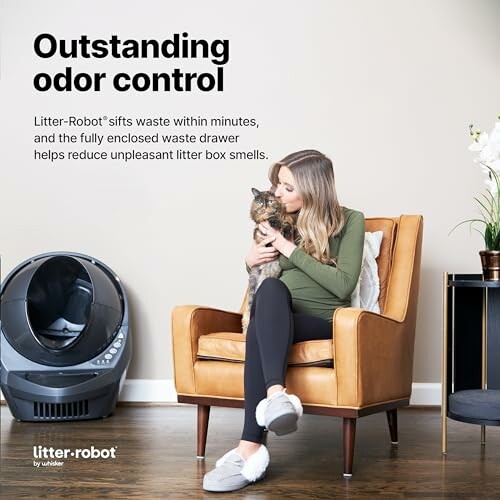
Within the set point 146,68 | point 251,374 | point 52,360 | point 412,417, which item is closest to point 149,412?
point 52,360

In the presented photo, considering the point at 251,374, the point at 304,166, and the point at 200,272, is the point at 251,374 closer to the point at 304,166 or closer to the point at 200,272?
the point at 304,166

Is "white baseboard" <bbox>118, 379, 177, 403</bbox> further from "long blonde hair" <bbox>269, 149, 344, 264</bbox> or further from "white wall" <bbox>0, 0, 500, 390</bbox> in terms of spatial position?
"long blonde hair" <bbox>269, 149, 344, 264</bbox>

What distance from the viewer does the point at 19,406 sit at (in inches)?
132

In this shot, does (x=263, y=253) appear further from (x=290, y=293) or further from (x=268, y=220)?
(x=290, y=293)

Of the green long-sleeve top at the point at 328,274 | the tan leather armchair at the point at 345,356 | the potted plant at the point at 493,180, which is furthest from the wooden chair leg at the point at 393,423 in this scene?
the potted plant at the point at 493,180

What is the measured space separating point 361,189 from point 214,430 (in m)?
1.35

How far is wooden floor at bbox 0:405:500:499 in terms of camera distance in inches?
87.4

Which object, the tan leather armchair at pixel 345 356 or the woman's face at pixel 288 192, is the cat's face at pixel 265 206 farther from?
the tan leather armchair at pixel 345 356

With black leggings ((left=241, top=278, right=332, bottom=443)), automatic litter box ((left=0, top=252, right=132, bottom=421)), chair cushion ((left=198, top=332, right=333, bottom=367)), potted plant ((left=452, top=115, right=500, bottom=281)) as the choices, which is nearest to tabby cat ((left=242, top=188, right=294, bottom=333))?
chair cushion ((left=198, top=332, right=333, bottom=367))

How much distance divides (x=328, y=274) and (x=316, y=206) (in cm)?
25

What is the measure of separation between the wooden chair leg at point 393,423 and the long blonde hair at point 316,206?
2.00ft

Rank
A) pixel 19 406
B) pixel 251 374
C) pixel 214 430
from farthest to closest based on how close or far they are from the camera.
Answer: pixel 19 406
pixel 214 430
pixel 251 374

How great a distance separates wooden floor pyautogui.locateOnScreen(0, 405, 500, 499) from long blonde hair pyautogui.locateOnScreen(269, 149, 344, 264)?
2.23 feet

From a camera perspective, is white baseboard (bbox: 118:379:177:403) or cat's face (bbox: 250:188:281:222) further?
white baseboard (bbox: 118:379:177:403)
